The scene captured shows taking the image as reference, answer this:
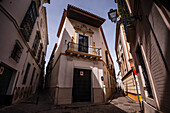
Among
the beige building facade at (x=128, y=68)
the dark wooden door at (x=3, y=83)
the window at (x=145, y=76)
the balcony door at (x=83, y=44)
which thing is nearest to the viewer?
the window at (x=145, y=76)

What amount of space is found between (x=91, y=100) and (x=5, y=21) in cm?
866

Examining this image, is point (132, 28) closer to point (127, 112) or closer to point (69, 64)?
point (127, 112)

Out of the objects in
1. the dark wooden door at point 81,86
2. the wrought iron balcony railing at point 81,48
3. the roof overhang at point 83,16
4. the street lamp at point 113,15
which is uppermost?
the roof overhang at point 83,16

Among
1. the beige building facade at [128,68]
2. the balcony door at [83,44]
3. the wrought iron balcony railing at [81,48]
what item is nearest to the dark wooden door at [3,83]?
the wrought iron balcony railing at [81,48]

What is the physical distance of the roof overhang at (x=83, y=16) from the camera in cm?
931

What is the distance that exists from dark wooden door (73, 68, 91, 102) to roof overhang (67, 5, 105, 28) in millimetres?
6769

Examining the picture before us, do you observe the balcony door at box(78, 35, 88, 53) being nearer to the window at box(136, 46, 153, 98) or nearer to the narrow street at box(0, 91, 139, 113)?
the window at box(136, 46, 153, 98)

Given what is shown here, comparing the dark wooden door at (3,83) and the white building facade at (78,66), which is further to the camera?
the white building facade at (78,66)

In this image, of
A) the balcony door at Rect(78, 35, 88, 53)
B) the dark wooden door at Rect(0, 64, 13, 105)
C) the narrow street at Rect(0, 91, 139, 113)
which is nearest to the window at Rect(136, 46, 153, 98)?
the narrow street at Rect(0, 91, 139, 113)

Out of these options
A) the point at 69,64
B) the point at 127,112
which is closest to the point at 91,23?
the point at 69,64

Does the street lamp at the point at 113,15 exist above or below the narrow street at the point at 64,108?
above

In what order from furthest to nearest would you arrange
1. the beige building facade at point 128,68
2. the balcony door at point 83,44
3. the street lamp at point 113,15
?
the balcony door at point 83,44 → the beige building facade at point 128,68 → the street lamp at point 113,15

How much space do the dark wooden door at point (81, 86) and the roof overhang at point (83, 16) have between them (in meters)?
6.77

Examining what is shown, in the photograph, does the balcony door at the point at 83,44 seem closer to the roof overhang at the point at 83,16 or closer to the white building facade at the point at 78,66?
the white building facade at the point at 78,66
